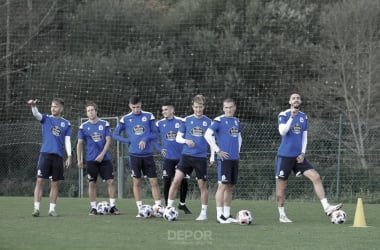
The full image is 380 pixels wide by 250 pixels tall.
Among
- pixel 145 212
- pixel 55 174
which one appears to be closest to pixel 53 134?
pixel 55 174

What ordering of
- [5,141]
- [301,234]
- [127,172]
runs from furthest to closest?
[5,141] < [127,172] < [301,234]

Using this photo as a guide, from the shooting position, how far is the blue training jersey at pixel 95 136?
49.9 ft

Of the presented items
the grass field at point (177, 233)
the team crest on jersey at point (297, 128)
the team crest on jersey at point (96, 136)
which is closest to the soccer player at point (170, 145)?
the grass field at point (177, 233)

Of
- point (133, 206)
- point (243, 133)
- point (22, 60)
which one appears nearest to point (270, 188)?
point (243, 133)

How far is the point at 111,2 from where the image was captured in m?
31.5

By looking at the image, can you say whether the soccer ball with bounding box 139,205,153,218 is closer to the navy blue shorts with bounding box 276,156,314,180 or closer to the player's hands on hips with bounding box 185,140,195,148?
the player's hands on hips with bounding box 185,140,195,148

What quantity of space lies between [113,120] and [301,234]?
13.8 m

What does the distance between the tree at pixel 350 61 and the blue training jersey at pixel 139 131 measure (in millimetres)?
13422

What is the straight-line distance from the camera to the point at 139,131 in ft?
48.4

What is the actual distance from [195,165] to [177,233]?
110 inches

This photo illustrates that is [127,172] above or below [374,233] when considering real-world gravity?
above

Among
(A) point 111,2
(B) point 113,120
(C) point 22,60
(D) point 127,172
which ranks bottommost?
(D) point 127,172

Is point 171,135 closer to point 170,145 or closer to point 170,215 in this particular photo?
point 170,145

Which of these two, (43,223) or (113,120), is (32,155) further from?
(43,223)
